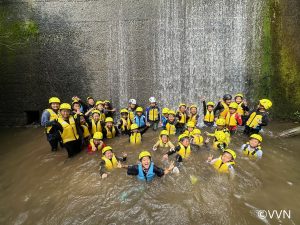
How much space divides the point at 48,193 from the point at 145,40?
624 cm

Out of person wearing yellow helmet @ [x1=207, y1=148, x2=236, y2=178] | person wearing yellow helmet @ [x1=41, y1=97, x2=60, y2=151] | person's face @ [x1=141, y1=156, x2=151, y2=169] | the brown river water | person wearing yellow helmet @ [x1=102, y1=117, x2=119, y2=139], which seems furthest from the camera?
person wearing yellow helmet @ [x1=102, y1=117, x2=119, y2=139]

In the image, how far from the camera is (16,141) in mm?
8992

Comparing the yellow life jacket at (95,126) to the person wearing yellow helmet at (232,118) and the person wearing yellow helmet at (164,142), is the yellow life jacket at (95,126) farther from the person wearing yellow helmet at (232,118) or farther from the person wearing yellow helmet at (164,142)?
the person wearing yellow helmet at (232,118)

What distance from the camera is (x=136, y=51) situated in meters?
9.91

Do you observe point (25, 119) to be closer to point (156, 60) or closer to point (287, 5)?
point (156, 60)

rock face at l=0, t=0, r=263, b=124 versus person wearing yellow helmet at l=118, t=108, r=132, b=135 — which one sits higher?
rock face at l=0, t=0, r=263, b=124

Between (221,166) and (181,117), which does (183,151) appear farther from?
(181,117)

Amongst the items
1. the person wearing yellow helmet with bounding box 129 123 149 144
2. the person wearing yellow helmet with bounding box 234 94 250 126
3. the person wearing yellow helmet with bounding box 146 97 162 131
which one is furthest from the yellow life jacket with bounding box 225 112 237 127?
the person wearing yellow helmet with bounding box 129 123 149 144

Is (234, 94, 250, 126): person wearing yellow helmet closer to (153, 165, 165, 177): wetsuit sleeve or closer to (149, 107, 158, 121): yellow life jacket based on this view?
(149, 107, 158, 121): yellow life jacket

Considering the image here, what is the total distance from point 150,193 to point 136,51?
5.90m

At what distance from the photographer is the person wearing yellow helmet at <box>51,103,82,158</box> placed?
21.6ft

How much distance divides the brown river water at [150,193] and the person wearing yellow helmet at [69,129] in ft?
1.03

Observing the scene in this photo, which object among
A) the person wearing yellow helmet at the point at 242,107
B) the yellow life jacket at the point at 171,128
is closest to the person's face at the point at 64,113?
the yellow life jacket at the point at 171,128

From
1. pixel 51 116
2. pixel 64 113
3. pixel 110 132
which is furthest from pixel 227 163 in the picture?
pixel 51 116
